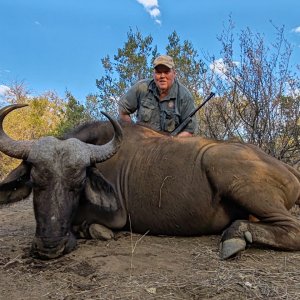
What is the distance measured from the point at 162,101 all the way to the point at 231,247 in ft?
11.5

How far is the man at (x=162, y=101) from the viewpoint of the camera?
6781 millimetres

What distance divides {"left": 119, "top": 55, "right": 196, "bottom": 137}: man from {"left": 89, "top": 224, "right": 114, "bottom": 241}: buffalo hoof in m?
2.46

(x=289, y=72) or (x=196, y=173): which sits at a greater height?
(x=289, y=72)

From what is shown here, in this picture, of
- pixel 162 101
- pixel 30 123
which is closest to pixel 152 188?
pixel 162 101

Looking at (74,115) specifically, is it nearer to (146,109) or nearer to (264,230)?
(146,109)

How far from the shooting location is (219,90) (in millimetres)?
9727

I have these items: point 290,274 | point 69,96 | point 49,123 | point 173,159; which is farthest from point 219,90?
point 49,123

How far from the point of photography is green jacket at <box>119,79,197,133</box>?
22.6 ft

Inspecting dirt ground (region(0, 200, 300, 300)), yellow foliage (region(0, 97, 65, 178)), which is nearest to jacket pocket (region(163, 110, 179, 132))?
dirt ground (region(0, 200, 300, 300))

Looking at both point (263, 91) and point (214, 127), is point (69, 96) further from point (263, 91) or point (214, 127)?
point (263, 91)

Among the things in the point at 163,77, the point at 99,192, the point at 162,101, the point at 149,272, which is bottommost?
the point at 149,272

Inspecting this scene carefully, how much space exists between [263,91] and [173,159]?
4502mm

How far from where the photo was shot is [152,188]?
484 centimetres

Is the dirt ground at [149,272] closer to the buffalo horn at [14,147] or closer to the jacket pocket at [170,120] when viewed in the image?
the buffalo horn at [14,147]
